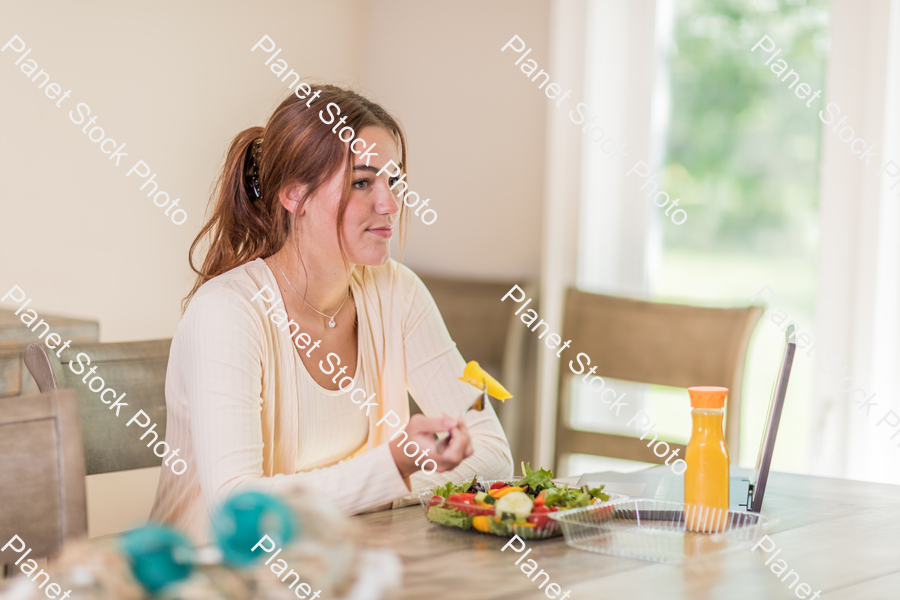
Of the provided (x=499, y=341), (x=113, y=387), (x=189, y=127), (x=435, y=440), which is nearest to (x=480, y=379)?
(x=435, y=440)

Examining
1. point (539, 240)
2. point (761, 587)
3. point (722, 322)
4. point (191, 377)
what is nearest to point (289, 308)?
point (191, 377)

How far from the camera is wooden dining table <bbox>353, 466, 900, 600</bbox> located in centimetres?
96

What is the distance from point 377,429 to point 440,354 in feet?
0.69

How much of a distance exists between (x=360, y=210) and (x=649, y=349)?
96 cm

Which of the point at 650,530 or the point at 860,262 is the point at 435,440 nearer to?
the point at 650,530

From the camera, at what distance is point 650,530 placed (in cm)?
119

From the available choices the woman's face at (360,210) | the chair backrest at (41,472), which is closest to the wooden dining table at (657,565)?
the chair backrest at (41,472)

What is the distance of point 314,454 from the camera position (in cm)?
158

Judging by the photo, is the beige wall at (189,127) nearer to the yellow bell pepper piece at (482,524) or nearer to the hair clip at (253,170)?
the hair clip at (253,170)

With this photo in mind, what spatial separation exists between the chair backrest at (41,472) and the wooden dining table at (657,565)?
1.23 ft

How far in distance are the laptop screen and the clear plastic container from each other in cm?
15

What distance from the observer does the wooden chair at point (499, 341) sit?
2664 mm

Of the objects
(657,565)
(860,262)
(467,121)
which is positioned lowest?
(657,565)

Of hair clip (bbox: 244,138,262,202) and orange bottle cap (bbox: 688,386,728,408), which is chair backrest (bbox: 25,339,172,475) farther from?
orange bottle cap (bbox: 688,386,728,408)
